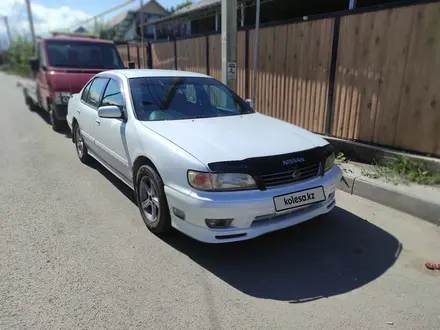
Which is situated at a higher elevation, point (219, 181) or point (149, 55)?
point (149, 55)

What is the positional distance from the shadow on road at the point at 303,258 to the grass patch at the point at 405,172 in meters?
1.03

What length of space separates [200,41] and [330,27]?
162 inches

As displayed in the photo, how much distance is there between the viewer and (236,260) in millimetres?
2998

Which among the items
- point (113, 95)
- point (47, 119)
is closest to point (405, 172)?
point (113, 95)

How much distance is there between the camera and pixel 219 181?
2.70m

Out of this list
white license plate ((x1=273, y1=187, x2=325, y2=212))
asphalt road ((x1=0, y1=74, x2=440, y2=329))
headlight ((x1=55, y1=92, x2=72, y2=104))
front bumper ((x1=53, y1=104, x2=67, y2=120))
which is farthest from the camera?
front bumper ((x1=53, y1=104, x2=67, y2=120))

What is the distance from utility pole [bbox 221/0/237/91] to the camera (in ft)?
18.6

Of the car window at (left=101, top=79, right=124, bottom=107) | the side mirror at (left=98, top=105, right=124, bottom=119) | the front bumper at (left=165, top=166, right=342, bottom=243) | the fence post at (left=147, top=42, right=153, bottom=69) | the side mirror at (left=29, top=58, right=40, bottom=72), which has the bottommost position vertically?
the front bumper at (left=165, top=166, right=342, bottom=243)

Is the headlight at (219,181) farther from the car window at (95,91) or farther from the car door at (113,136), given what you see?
the car window at (95,91)

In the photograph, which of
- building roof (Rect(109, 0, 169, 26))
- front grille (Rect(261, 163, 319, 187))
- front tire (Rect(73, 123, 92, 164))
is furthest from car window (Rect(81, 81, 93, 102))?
building roof (Rect(109, 0, 169, 26))

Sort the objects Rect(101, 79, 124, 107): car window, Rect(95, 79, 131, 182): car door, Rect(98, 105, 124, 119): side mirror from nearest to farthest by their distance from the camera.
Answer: Rect(98, 105, 124, 119): side mirror < Rect(95, 79, 131, 182): car door < Rect(101, 79, 124, 107): car window

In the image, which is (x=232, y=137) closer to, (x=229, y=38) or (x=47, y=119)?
(x=229, y=38)

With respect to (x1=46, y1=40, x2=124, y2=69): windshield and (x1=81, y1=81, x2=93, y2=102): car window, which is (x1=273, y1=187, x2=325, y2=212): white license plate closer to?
(x1=81, y1=81, x2=93, y2=102): car window

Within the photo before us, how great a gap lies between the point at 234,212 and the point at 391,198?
237 centimetres
